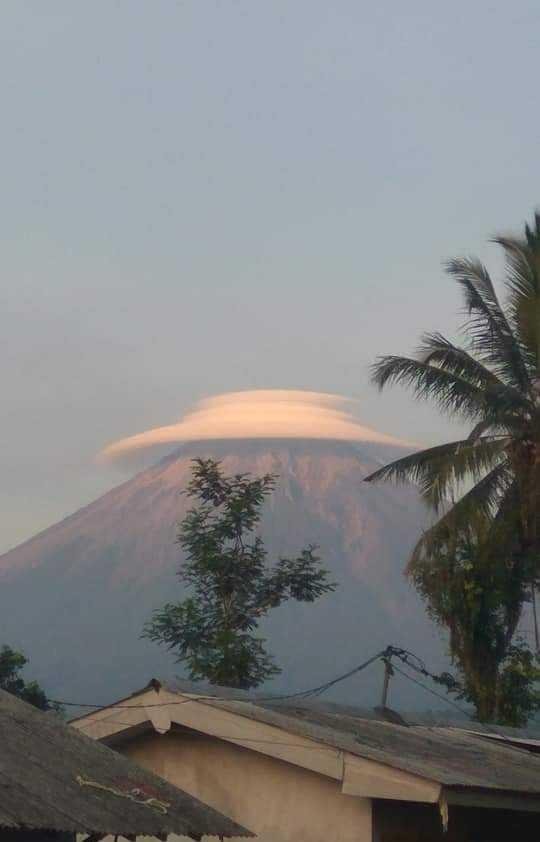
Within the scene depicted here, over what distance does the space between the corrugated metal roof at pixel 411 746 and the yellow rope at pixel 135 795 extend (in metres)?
2.94

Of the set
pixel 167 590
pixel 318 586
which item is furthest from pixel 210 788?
pixel 167 590

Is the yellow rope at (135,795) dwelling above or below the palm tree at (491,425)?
below

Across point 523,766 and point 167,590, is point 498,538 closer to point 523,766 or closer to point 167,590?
point 523,766

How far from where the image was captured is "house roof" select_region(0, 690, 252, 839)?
931 cm

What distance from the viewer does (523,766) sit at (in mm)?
15938

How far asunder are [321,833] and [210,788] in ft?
5.32

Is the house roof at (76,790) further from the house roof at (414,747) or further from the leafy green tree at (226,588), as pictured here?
the leafy green tree at (226,588)

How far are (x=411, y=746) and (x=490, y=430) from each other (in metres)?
8.94

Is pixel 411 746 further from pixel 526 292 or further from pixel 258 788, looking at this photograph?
A: pixel 526 292

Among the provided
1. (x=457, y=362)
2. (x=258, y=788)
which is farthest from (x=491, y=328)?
(x=258, y=788)

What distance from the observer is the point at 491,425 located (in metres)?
22.7

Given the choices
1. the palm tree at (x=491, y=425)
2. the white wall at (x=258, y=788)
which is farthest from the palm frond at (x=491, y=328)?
the white wall at (x=258, y=788)

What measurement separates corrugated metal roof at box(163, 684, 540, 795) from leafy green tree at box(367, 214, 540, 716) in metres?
5.88

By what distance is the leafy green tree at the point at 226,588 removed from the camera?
79.2ft
